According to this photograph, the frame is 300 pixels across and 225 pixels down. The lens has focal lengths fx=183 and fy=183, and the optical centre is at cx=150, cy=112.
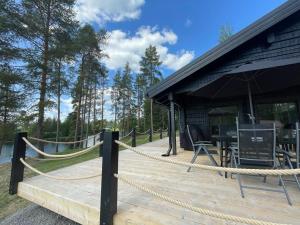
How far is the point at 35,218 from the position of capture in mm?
3059

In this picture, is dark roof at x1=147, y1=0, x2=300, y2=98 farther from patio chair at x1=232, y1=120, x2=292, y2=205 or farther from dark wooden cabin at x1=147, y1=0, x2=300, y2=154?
patio chair at x1=232, y1=120, x2=292, y2=205

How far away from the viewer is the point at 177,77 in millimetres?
5883

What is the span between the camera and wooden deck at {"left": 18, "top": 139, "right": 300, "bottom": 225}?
194cm

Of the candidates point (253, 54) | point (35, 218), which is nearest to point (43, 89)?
point (35, 218)

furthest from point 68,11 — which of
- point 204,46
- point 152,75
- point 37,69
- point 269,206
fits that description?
point 204,46

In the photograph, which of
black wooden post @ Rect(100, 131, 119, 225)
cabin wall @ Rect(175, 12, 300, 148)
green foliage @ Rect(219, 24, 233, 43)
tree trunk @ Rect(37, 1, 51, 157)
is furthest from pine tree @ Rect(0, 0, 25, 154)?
green foliage @ Rect(219, 24, 233, 43)

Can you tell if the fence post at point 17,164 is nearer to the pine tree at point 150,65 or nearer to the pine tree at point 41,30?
the pine tree at point 41,30

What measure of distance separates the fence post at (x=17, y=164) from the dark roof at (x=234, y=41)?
4.01 m

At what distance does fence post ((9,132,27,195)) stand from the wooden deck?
14cm

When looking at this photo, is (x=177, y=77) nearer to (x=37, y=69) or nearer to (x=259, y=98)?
(x=259, y=98)

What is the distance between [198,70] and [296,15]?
9.46ft

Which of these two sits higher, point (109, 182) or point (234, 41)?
point (234, 41)

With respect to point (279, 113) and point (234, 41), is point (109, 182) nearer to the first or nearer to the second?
point (234, 41)

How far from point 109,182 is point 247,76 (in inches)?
131
